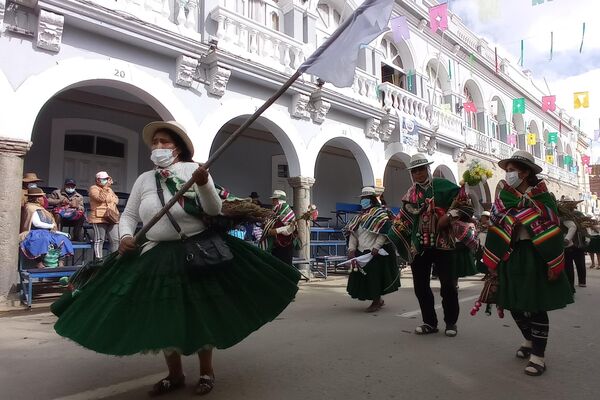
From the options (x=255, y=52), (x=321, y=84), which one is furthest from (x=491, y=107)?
(x=255, y=52)

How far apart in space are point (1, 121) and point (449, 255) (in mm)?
6216

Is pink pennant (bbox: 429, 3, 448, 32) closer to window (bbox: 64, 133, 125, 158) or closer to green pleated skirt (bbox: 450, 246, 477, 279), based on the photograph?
green pleated skirt (bbox: 450, 246, 477, 279)

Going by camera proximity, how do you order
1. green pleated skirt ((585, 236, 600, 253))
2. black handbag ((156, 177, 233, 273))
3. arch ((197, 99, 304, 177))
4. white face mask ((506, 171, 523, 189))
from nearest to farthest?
black handbag ((156, 177, 233, 273)) → white face mask ((506, 171, 523, 189)) → arch ((197, 99, 304, 177)) → green pleated skirt ((585, 236, 600, 253))

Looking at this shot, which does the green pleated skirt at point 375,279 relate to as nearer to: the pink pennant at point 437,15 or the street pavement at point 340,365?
the street pavement at point 340,365

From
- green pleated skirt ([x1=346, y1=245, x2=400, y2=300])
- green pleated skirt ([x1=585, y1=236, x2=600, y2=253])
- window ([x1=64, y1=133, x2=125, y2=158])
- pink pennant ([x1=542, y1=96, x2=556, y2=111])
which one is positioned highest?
pink pennant ([x1=542, y1=96, x2=556, y2=111])

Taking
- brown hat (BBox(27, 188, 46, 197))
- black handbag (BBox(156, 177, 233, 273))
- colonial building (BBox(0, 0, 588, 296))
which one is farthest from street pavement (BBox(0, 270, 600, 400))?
colonial building (BBox(0, 0, 588, 296))

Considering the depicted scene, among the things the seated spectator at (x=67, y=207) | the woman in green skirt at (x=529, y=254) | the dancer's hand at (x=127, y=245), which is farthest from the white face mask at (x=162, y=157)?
the seated spectator at (x=67, y=207)

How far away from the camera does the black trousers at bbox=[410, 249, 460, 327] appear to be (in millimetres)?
4441

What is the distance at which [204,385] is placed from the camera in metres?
2.86

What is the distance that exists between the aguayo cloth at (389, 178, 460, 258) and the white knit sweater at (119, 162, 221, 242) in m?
2.39

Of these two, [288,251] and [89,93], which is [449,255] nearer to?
[288,251]

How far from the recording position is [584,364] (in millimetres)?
3570

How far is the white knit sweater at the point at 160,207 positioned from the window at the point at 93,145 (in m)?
7.35

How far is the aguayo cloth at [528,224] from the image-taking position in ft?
10.8
